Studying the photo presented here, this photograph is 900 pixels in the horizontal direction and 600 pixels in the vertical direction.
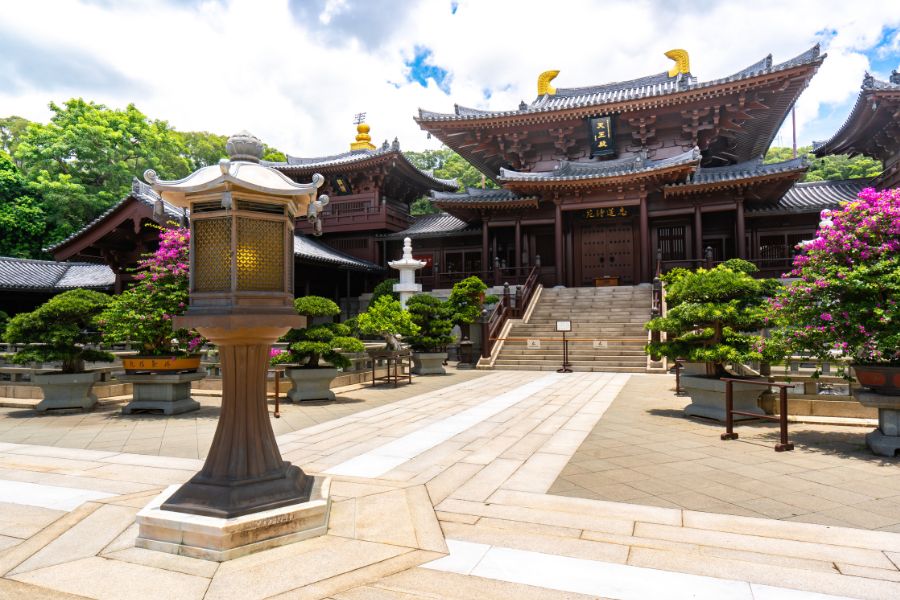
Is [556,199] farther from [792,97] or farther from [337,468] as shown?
[337,468]

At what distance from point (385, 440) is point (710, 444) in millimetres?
3902

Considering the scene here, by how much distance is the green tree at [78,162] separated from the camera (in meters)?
27.9

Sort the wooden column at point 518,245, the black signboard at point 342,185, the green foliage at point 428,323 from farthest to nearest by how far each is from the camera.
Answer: the black signboard at point 342,185 → the wooden column at point 518,245 → the green foliage at point 428,323

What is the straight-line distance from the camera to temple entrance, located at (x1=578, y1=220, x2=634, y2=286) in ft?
72.7

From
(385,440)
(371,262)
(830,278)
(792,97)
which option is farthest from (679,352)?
(371,262)

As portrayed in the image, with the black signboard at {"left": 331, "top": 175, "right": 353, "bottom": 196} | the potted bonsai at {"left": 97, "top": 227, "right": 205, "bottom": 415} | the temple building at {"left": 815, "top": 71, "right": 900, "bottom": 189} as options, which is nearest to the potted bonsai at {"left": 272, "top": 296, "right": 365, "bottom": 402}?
the potted bonsai at {"left": 97, "top": 227, "right": 205, "bottom": 415}

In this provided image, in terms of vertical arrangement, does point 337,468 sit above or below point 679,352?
below

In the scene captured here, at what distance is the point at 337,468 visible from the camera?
4.96 metres

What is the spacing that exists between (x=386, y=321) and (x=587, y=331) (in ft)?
25.9

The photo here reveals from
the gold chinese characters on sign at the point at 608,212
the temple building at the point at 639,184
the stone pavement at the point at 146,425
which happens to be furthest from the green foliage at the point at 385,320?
the gold chinese characters on sign at the point at 608,212

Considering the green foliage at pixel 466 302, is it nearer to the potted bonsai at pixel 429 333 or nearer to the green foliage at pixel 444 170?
the potted bonsai at pixel 429 333

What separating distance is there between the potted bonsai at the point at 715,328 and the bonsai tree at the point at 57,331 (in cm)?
970

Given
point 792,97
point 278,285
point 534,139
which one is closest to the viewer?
point 278,285

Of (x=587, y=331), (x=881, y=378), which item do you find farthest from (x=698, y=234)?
(x=881, y=378)
